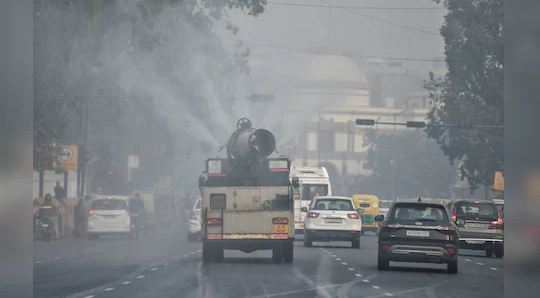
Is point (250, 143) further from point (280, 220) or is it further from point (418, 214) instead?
point (418, 214)

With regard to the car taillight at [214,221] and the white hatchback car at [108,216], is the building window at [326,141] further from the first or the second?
the car taillight at [214,221]

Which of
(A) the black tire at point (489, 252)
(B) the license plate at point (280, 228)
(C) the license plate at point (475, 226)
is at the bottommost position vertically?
(A) the black tire at point (489, 252)

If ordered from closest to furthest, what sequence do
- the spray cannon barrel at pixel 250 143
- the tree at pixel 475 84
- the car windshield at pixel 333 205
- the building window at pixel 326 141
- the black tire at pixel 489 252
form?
→ 1. the spray cannon barrel at pixel 250 143
2. the black tire at pixel 489 252
3. the car windshield at pixel 333 205
4. the tree at pixel 475 84
5. the building window at pixel 326 141

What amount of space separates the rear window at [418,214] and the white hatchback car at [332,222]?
536 inches

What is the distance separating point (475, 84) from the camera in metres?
75.6

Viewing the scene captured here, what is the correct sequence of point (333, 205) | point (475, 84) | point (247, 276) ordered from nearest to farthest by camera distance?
point (247, 276) → point (333, 205) → point (475, 84)

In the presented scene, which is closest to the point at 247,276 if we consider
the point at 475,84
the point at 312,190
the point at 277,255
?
the point at 277,255

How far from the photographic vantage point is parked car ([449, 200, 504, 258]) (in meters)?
39.3

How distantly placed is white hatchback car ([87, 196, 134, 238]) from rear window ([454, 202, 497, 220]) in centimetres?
1788

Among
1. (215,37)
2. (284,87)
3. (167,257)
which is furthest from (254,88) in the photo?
(167,257)

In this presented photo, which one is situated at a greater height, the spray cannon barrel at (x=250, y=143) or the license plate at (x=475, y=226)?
the spray cannon barrel at (x=250, y=143)

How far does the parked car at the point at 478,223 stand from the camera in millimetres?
39325

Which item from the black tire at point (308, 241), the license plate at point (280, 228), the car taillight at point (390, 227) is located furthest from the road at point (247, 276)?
the black tire at point (308, 241)

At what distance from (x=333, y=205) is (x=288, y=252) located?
11.8 meters
